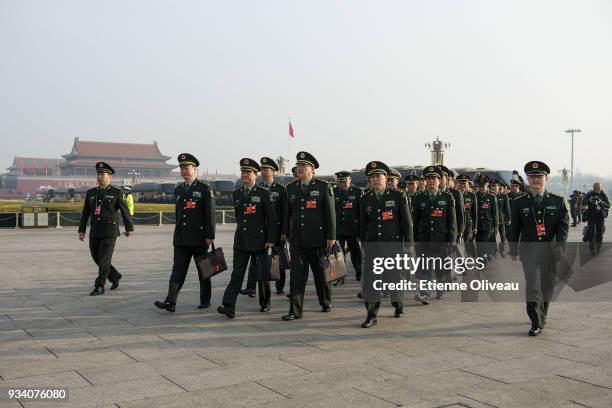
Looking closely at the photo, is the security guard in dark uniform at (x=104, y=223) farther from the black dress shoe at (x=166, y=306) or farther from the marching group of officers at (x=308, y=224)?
the black dress shoe at (x=166, y=306)

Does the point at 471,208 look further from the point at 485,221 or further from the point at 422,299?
the point at 422,299

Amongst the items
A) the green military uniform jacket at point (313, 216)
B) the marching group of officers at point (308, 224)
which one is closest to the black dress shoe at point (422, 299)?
the marching group of officers at point (308, 224)

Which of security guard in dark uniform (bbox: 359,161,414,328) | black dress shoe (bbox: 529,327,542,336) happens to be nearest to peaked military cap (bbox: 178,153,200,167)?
security guard in dark uniform (bbox: 359,161,414,328)

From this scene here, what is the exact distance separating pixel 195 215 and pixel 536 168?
4076 millimetres

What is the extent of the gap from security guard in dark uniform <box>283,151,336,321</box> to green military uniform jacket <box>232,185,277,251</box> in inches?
10.9

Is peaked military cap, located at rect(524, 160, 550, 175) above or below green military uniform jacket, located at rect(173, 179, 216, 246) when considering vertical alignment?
above

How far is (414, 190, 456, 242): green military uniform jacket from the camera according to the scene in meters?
8.41

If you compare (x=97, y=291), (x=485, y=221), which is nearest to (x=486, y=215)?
(x=485, y=221)

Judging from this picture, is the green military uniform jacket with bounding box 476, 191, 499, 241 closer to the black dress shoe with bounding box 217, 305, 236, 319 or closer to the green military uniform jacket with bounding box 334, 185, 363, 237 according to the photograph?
the green military uniform jacket with bounding box 334, 185, 363, 237

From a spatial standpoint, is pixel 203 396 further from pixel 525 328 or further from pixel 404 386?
pixel 525 328

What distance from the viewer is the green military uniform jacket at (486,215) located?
12.1 m

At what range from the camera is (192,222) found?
25.3 ft

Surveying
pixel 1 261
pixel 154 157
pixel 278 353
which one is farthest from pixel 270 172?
pixel 154 157

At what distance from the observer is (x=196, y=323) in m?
6.77
